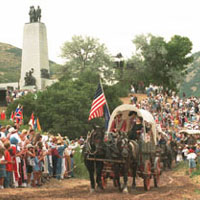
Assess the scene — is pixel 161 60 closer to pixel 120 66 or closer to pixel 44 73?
pixel 120 66

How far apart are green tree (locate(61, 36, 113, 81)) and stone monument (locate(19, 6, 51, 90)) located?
16.4 meters

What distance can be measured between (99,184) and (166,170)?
13.0 meters

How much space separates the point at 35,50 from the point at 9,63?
11692 cm

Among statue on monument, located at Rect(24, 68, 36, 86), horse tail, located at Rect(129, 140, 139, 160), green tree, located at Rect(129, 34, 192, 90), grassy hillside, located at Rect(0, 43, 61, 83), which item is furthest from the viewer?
grassy hillside, located at Rect(0, 43, 61, 83)

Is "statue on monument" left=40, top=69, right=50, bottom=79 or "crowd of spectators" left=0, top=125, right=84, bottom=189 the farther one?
"statue on monument" left=40, top=69, right=50, bottom=79

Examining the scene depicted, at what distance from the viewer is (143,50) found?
83125 mm

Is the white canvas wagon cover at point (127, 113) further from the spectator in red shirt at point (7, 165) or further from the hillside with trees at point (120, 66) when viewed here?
the hillside with trees at point (120, 66)

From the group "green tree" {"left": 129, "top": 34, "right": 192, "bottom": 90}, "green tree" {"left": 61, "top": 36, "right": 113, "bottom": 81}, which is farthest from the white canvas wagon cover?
"green tree" {"left": 129, "top": 34, "right": 192, "bottom": 90}

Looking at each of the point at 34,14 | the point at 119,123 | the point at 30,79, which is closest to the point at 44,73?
the point at 30,79

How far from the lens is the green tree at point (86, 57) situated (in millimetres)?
75625

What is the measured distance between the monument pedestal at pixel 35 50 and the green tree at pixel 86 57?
652 inches

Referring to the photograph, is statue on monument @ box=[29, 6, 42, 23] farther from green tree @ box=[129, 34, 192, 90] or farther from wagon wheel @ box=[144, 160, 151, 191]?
wagon wheel @ box=[144, 160, 151, 191]

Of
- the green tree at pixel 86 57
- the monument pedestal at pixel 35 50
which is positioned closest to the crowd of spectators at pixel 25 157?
the monument pedestal at pixel 35 50

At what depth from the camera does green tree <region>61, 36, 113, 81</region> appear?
248 feet
